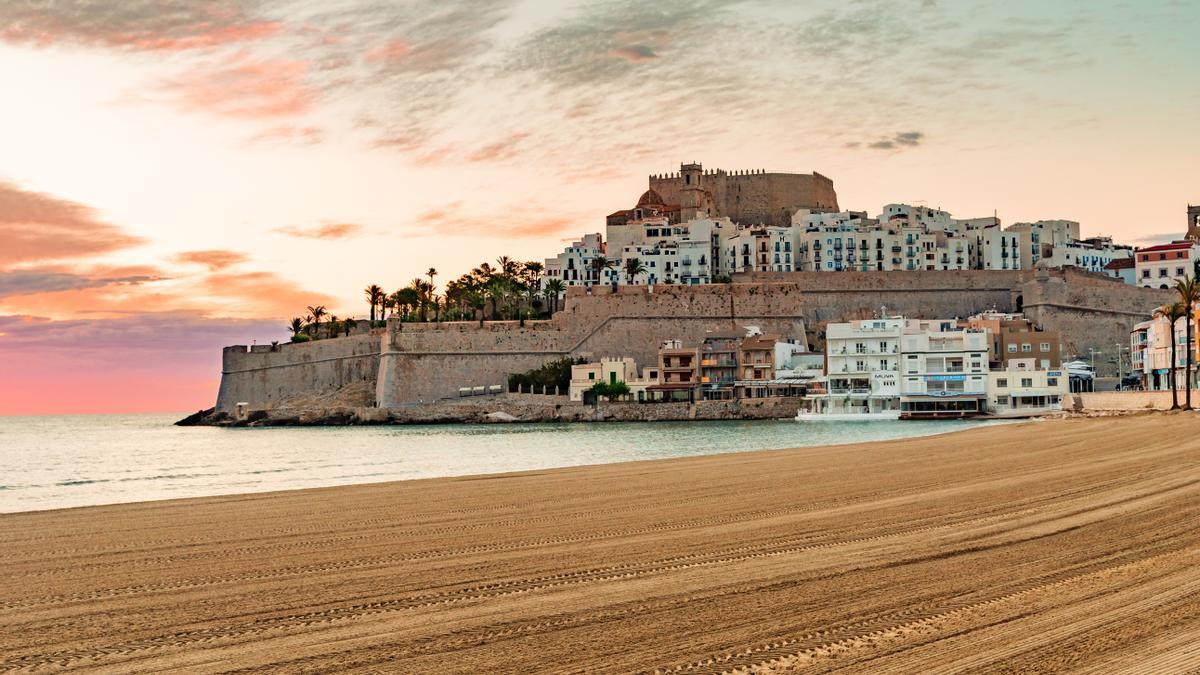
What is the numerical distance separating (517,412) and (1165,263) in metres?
45.7

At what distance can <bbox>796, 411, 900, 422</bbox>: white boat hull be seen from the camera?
2100 inches

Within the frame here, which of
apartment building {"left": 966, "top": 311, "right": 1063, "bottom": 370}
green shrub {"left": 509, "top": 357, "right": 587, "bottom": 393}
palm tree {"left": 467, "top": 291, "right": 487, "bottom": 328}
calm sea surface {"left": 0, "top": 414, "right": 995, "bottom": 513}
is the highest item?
palm tree {"left": 467, "top": 291, "right": 487, "bottom": 328}

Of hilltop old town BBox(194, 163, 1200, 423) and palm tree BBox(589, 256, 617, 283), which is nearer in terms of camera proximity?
hilltop old town BBox(194, 163, 1200, 423)

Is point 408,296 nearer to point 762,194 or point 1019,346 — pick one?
point 762,194

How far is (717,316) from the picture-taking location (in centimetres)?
6719

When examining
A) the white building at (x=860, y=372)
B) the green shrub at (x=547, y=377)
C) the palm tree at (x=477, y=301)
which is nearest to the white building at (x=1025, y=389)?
the white building at (x=860, y=372)

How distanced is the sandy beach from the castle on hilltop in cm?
7607

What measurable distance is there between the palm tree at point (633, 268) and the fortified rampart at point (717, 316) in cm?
969

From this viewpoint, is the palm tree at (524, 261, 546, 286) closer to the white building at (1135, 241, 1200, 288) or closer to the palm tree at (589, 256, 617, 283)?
the palm tree at (589, 256, 617, 283)

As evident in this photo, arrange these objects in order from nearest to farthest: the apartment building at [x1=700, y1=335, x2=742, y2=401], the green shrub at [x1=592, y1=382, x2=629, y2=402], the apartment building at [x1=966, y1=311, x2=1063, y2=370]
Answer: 1. the apartment building at [x1=966, y1=311, x2=1063, y2=370]
2. the apartment building at [x1=700, y1=335, x2=742, y2=401]
3. the green shrub at [x1=592, y1=382, x2=629, y2=402]

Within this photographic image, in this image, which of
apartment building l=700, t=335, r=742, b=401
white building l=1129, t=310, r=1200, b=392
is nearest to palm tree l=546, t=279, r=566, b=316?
apartment building l=700, t=335, r=742, b=401

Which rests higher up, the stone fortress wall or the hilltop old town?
the stone fortress wall

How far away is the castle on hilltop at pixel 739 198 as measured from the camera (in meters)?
88.3

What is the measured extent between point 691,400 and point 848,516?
5040 centimetres
